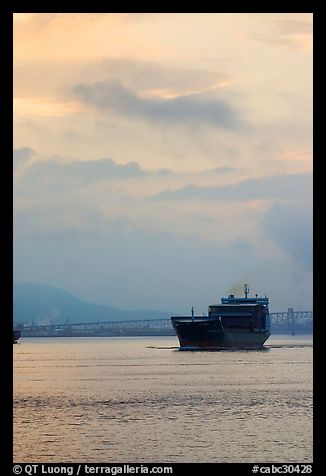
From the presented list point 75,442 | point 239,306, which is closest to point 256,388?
point 75,442

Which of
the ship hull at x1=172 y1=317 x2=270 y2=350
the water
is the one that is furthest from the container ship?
the water

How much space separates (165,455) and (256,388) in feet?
81.0

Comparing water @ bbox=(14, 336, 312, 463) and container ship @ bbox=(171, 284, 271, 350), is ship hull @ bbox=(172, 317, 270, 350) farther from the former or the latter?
water @ bbox=(14, 336, 312, 463)

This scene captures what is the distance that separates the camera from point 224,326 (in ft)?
319

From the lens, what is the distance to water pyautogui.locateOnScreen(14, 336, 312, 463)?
28562 millimetres

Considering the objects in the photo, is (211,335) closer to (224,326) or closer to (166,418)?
(224,326)

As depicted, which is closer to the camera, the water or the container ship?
the water

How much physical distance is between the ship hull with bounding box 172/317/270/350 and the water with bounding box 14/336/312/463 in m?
30.1

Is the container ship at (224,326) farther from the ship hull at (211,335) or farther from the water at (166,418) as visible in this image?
the water at (166,418)

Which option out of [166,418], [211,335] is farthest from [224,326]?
[166,418]

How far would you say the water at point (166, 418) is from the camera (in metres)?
28.6

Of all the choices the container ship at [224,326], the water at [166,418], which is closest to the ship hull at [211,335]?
the container ship at [224,326]
